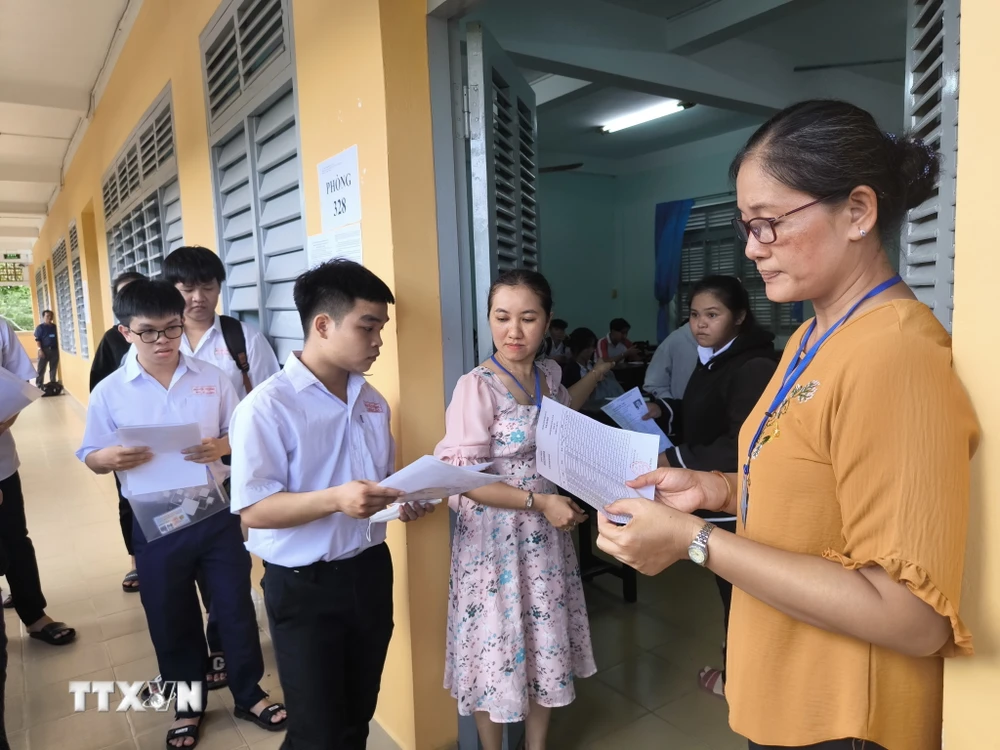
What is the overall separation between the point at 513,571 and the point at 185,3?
132 inches

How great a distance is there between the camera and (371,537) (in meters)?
1.60

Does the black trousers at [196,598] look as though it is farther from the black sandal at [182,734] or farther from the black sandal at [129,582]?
the black sandal at [129,582]

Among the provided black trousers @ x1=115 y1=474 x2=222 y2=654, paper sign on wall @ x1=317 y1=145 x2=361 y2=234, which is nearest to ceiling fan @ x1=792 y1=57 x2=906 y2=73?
paper sign on wall @ x1=317 y1=145 x2=361 y2=234

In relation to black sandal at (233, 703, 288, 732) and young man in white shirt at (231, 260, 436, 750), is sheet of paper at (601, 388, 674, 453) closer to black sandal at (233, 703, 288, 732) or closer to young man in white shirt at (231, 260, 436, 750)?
young man in white shirt at (231, 260, 436, 750)

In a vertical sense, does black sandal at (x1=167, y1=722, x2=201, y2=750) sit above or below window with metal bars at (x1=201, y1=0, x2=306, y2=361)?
below

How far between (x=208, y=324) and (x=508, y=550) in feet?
5.06

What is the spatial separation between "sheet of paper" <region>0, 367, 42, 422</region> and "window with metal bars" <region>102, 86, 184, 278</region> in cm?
173

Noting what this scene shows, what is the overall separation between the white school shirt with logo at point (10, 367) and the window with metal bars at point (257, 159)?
2.96 ft

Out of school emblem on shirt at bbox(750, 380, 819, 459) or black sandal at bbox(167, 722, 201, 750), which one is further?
black sandal at bbox(167, 722, 201, 750)

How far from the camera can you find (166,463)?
1890mm

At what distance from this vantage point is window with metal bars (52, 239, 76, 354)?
9609mm

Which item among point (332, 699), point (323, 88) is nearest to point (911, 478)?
point (332, 699)

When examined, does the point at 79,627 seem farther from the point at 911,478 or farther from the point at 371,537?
the point at 911,478

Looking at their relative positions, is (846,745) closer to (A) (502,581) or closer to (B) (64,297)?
(A) (502,581)
